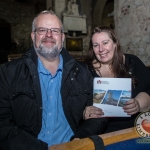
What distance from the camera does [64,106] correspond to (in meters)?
1.52

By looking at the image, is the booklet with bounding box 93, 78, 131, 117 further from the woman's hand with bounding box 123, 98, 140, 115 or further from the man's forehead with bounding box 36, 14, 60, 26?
the man's forehead with bounding box 36, 14, 60, 26

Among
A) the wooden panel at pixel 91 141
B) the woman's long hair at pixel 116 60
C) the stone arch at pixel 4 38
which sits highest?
the stone arch at pixel 4 38

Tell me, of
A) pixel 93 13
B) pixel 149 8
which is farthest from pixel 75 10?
pixel 149 8

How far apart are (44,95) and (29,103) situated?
5.3 inches

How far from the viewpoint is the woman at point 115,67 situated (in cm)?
173

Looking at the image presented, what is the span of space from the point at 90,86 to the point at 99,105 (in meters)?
0.21

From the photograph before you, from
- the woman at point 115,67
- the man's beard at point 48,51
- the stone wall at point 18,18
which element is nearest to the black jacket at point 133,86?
the woman at point 115,67

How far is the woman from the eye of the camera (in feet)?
5.68

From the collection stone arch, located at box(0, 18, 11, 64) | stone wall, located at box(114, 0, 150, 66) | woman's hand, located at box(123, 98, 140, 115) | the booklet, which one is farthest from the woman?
stone arch, located at box(0, 18, 11, 64)

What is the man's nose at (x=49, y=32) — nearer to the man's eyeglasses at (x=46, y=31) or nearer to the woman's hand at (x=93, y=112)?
the man's eyeglasses at (x=46, y=31)

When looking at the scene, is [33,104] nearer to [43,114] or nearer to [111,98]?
[43,114]

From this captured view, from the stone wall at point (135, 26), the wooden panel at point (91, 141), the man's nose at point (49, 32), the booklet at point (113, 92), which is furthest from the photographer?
the stone wall at point (135, 26)

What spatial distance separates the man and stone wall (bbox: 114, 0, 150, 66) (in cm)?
251

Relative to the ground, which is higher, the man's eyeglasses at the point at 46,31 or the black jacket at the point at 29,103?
the man's eyeglasses at the point at 46,31
